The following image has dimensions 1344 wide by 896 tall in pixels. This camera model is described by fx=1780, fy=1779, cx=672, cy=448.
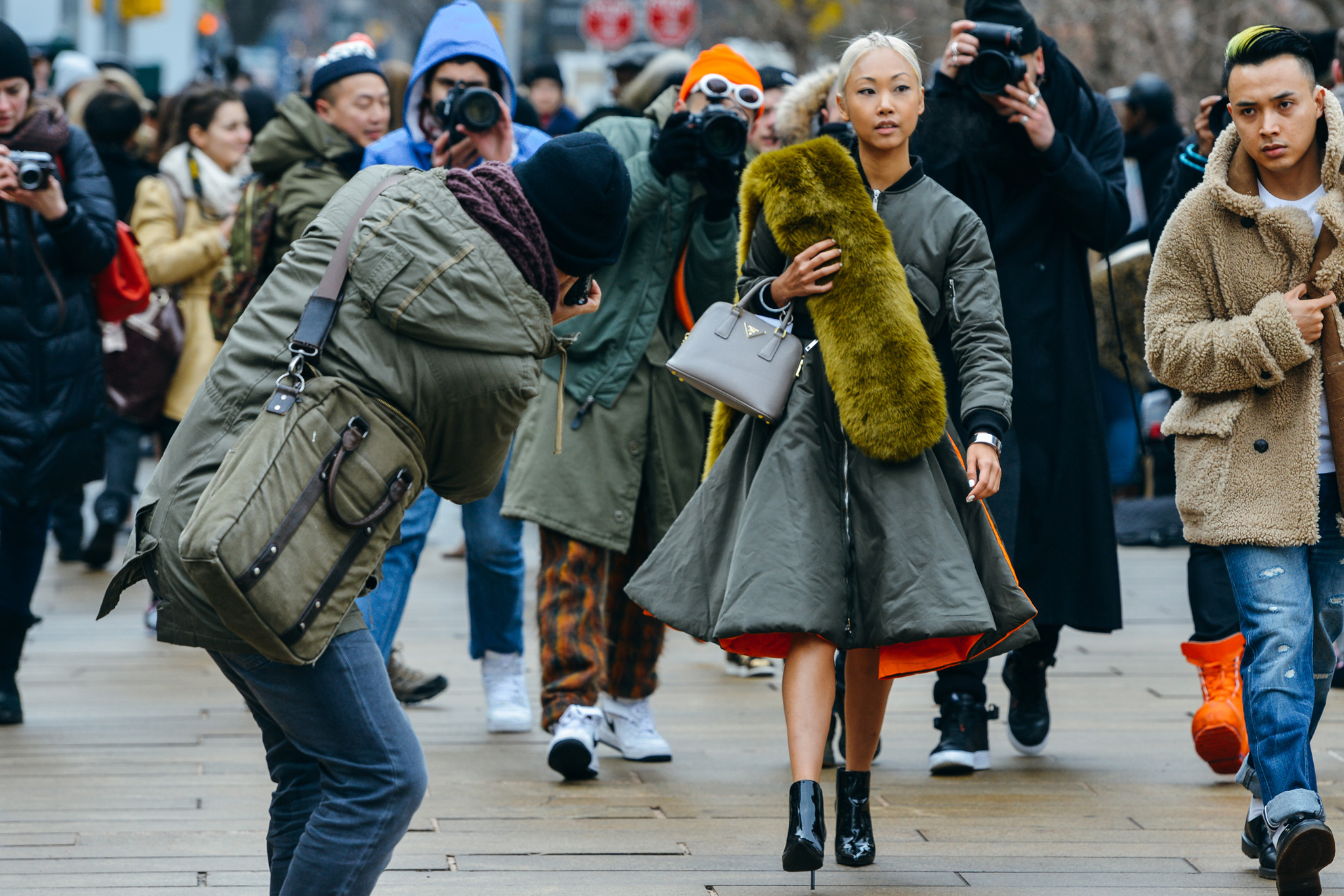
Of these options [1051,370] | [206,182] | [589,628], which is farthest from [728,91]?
[206,182]

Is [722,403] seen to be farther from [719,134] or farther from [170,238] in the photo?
[170,238]

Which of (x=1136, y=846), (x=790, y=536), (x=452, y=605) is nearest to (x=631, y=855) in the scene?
(x=790, y=536)

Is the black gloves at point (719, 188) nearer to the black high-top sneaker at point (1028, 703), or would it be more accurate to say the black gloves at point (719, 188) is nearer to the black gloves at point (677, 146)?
the black gloves at point (677, 146)

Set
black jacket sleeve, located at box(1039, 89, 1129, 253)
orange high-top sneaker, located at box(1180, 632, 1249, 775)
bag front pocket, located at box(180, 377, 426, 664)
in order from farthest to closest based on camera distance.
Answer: black jacket sleeve, located at box(1039, 89, 1129, 253) < orange high-top sneaker, located at box(1180, 632, 1249, 775) < bag front pocket, located at box(180, 377, 426, 664)

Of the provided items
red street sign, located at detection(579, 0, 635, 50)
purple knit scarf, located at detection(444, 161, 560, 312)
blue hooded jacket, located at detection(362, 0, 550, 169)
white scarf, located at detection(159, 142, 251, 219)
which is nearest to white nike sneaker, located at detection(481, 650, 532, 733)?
blue hooded jacket, located at detection(362, 0, 550, 169)

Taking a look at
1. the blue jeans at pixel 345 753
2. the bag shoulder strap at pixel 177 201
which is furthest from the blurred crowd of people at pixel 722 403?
the bag shoulder strap at pixel 177 201

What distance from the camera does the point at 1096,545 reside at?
535 centimetres

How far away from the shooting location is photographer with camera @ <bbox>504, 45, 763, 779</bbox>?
5176mm

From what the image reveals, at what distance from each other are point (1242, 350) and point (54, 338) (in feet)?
12.5

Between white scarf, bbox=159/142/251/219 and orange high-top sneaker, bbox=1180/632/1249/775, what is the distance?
4885 mm

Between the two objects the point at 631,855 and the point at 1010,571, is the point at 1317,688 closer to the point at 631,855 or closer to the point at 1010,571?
the point at 1010,571

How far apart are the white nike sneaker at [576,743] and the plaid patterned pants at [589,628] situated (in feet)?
0.17

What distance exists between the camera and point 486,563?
225 inches

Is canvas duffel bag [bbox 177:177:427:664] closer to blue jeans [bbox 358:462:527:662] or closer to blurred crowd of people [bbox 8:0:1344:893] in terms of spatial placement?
blurred crowd of people [bbox 8:0:1344:893]
